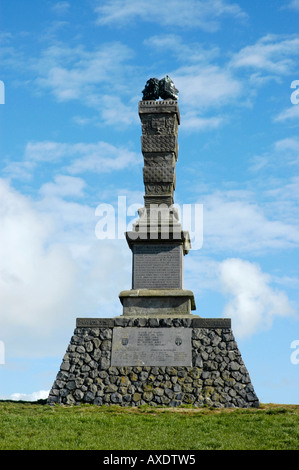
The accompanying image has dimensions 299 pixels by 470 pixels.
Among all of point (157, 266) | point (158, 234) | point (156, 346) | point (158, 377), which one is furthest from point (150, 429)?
point (158, 234)

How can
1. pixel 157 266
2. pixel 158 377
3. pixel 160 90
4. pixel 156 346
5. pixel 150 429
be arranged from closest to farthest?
1. pixel 150 429
2. pixel 158 377
3. pixel 156 346
4. pixel 157 266
5. pixel 160 90

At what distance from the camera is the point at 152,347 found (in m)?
17.0

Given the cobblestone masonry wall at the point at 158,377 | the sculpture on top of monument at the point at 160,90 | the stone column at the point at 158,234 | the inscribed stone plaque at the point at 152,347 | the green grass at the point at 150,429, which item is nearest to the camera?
the green grass at the point at 150,429

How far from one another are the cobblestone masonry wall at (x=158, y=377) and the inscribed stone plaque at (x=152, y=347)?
0.45ft

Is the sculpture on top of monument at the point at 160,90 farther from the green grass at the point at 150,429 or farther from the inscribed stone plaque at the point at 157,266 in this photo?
the green grass at the point at 150,429

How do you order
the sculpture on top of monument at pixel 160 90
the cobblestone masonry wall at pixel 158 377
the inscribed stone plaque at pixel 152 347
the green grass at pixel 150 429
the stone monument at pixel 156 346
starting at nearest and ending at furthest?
1. the green grass at pixel 150 429
2. the cobblestone masonry wall at pixel 158 377
3. the stone monument at pixel 156 346
4. the inscribed stone plaque at pixel 152 347
5. the sculpture on top of monument at pixel 160 90

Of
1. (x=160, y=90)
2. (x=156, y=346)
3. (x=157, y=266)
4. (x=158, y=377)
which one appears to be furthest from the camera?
(x=160, y=90)

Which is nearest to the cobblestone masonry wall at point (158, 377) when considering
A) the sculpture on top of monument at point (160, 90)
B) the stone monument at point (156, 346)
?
the stone monument at point (156, 346)

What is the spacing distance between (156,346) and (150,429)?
439 centimetres

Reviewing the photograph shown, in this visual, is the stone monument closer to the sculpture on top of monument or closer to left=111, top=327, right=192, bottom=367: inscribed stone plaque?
left=111, top=327, right=192, bottom=367: inscribed stone plaque

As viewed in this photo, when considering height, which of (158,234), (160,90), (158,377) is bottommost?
(158,377)

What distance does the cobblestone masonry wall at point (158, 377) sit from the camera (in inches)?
645

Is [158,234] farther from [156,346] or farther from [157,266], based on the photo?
[156,346]

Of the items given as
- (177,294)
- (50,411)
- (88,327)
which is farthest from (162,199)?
(50,411)
